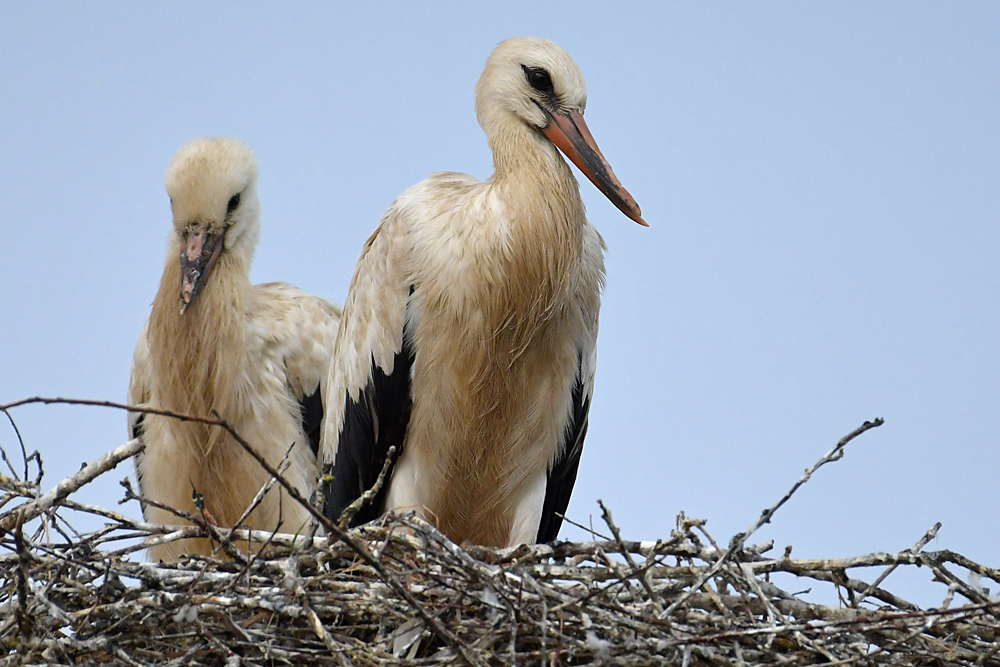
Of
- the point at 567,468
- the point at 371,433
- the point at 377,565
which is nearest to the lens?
the point at 377,565

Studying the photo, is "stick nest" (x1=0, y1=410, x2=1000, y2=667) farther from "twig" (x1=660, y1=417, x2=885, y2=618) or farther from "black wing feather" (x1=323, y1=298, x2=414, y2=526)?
"black wing feather" (x1=323, y1=298, x2=414, y2=526)

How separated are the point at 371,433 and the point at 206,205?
103cm

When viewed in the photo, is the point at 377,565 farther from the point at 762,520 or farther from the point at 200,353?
the point at 200,353

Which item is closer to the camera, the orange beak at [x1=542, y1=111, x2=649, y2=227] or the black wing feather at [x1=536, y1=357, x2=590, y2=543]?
the orange beak at [x1=542, y1=111, x2=649, y2=227]

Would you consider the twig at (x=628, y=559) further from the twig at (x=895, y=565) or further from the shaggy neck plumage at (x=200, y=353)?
the shaggy neck plumage at (x=200, y=353)

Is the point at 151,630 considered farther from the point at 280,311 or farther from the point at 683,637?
the point at 280,311

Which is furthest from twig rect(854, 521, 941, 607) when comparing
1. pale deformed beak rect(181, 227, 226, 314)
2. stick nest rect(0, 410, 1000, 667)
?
pale deformed beak rect(181, 227, 226, 314)

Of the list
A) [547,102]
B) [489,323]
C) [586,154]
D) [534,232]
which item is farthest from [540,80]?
[489,323]

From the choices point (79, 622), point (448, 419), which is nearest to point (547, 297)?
point (448, 419)

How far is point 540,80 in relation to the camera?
168 inches

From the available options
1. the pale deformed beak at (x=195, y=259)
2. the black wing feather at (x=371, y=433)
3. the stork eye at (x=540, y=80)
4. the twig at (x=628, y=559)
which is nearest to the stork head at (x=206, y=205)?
the pale deformed beak at (x=195, y=259)

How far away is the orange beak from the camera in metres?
4.11

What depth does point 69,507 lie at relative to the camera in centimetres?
336

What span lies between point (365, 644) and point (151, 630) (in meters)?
0.54
